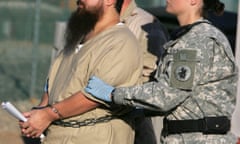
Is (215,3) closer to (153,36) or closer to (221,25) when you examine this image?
(153,36)

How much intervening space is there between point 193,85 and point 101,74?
0.60 meters

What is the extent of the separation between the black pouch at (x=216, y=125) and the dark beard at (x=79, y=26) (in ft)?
3.30

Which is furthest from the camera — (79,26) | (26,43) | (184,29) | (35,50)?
(26,43)

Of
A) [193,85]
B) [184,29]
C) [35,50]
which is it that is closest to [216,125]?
[193,85]

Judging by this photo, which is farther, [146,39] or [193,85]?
[146,39]

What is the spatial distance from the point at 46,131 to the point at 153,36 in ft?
3.82

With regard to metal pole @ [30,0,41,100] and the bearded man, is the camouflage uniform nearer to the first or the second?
the bearded man

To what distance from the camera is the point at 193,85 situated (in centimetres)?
421

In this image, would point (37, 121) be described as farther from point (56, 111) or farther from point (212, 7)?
point (212, 7)

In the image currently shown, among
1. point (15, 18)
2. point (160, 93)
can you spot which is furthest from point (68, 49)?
point (15, 18)

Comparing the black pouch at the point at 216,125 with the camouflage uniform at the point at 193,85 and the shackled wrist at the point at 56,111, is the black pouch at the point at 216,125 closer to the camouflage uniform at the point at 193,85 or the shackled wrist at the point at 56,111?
the camouflage uniform at the point at 193,85

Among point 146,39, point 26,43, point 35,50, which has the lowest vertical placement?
point 26,43

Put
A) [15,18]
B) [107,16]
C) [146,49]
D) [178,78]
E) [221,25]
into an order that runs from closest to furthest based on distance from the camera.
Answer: [178,78], [107,16], [146,49], [221,25], [15,18]

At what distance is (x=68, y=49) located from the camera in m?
4.98
